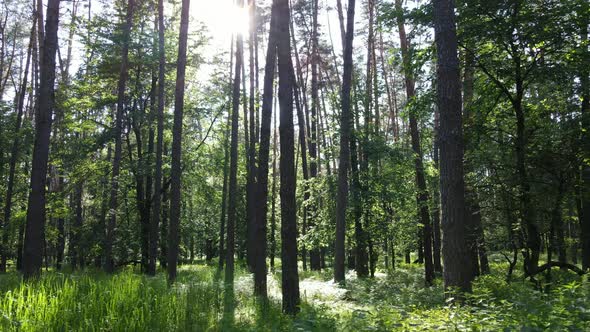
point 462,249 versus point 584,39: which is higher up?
point 584,39

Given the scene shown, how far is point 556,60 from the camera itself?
9.02m

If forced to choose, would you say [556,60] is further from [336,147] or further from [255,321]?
[336,147]

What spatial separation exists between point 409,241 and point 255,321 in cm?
1530

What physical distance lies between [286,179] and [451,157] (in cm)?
313

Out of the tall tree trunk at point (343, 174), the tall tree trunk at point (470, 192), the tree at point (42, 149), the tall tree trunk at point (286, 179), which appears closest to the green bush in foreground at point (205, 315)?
the tall tree trunk at point (286, 179)

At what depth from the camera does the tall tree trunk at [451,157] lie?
6.56m

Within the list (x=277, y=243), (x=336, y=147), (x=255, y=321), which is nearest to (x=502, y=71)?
(x=255, y=321)

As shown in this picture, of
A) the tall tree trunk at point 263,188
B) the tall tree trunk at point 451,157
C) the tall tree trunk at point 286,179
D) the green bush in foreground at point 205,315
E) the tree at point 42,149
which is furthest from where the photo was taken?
the tall tree trunk at point 263,188

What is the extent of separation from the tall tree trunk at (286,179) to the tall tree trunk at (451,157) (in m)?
2.82

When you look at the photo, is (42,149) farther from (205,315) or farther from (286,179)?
(205,315)

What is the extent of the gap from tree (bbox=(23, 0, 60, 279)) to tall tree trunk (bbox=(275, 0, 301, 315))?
5.31 meters

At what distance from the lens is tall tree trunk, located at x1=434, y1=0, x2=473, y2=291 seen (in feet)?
21.5

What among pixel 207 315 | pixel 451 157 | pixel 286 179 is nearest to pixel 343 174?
pixel 286 179

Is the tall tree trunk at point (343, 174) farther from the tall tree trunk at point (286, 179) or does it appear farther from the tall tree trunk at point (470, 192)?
the tall tree trunk at point (286, 179)
